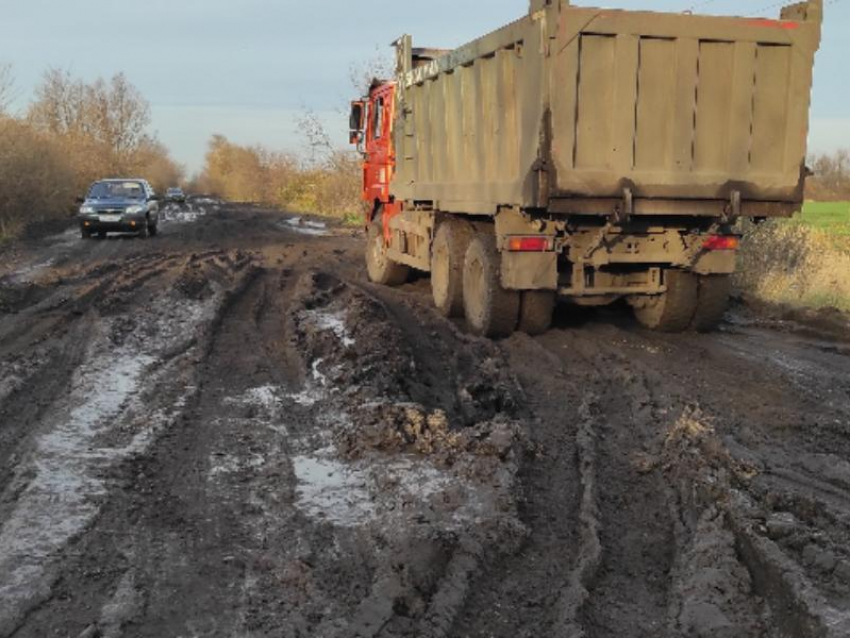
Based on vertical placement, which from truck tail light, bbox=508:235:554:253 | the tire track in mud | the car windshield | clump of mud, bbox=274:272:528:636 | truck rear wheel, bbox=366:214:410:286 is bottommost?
the tire track in mud

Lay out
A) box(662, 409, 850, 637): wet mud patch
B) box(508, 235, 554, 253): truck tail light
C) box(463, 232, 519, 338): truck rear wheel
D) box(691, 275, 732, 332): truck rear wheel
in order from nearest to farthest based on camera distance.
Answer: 1. box(662, 409, 850, 637): wet mud patch
2. box(508, 235, 554, 253): truck tail light
3. box(463, 232, 519, 338): truck rear wheel
4. box(691, 275, 732, 332): truck rear wheel

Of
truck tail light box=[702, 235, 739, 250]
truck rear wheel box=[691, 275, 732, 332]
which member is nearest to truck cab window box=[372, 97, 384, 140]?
truck rear wheel box=[691, 275, 732, 332]

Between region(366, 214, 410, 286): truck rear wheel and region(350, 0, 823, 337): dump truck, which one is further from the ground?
region(350, 0, 823, 337): dump truck

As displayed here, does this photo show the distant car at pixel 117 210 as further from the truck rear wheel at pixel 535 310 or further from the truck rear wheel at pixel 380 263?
the truck rear wheel at pixel 535 310

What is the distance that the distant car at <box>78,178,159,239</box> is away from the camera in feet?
82.4

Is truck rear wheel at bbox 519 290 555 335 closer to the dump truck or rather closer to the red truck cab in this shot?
the dump truck

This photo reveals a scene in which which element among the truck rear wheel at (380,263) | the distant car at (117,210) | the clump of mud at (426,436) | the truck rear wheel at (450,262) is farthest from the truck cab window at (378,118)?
the distant car at (117,210)

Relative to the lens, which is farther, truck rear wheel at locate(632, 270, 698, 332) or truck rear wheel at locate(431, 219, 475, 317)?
truck rear wheel at locate(431, 219, 475, 317)

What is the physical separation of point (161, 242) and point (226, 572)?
21.6 metres

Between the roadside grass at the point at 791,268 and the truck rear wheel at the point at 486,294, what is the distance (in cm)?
507

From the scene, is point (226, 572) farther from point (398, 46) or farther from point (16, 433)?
point (398, 46)

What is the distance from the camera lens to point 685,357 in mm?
9250

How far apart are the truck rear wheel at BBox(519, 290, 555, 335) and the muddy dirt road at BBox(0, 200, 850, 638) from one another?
19 centimetres

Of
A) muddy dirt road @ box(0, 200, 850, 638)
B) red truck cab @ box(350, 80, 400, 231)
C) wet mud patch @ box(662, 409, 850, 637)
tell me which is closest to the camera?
wet mud patch @ box(662, 409, 850, 637)
